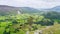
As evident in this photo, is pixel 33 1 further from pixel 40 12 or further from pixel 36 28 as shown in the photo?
pixel 36 28

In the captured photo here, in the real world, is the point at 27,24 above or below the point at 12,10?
below

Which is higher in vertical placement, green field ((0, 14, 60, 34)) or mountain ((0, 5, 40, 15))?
mountain ((0, 5, 40, 15))

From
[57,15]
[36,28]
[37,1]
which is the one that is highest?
[37,1]

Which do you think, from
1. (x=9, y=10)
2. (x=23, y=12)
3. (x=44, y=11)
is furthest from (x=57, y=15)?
(x=9, y=10)

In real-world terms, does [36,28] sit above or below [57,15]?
below

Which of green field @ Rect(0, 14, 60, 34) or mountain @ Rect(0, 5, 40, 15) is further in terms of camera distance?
mountain @ Rect(0, 5, 40, 15)

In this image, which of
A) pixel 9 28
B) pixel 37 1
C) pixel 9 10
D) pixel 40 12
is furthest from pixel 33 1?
pixel 9 28

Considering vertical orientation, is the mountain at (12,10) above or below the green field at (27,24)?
above

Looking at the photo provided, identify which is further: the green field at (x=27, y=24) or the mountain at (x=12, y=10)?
the mountain at (x=12, y=10)

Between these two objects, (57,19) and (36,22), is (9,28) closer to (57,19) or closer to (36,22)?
(36,22)

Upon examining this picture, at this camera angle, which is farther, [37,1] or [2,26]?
[37,1]
